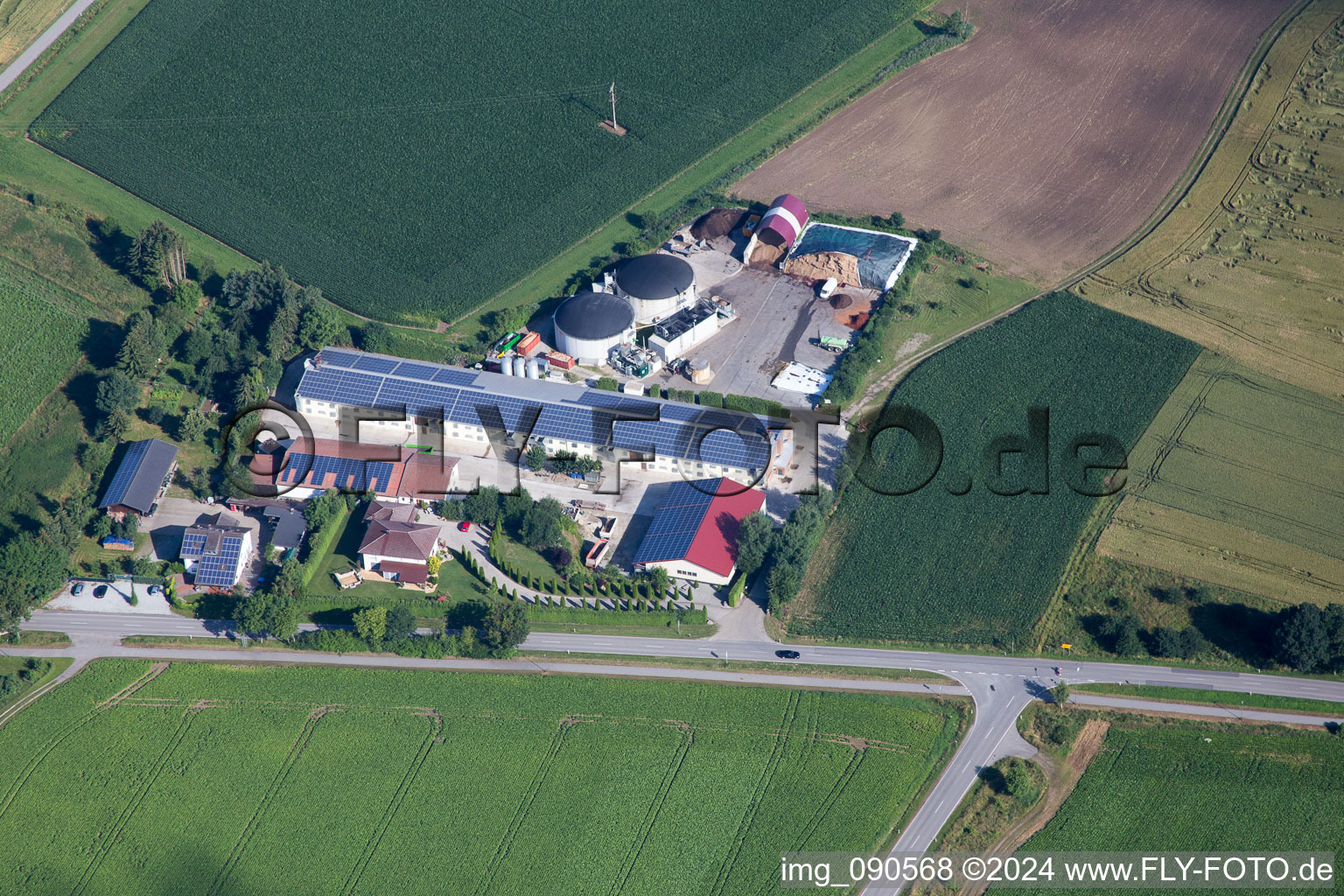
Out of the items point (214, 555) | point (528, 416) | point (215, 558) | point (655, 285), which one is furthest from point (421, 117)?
point (215, 558)

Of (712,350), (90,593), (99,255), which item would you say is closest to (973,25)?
(712,350)

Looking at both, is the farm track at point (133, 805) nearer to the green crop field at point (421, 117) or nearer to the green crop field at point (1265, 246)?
the green crop field at point (421, 117)

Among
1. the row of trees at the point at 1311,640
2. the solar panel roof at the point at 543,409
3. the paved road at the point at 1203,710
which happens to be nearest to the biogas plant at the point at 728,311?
the solar panel roof at the point at 543,409

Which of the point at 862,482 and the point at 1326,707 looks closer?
the point at 1326,707

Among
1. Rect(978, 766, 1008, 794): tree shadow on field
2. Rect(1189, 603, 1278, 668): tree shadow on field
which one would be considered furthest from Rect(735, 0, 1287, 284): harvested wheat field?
Rect(978, 766, 1008, 794): tree shadow on field

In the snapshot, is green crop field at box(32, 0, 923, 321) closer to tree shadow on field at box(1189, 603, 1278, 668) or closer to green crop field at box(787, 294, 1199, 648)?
green crop field at box(787, 294, 1199, 648)

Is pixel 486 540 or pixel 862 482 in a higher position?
pixel 862 482

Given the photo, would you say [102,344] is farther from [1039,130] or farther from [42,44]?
[1039,130]

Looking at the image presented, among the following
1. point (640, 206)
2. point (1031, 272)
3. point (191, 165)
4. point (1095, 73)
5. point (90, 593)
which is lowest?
point (90, 593)

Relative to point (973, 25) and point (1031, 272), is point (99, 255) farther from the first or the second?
point (973, 25)
